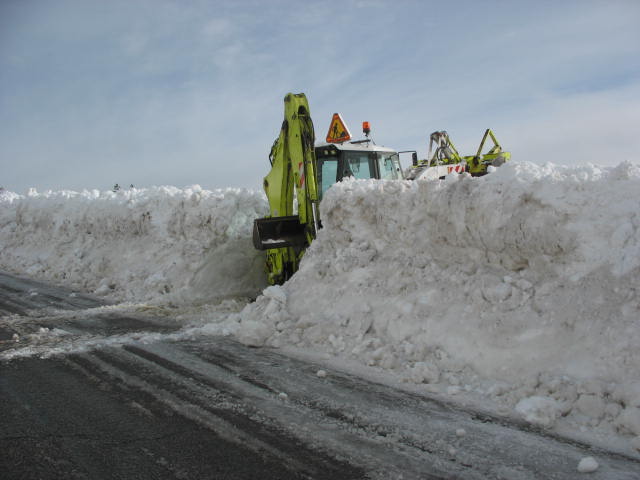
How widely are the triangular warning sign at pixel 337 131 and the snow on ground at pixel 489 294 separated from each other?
2.26 meters

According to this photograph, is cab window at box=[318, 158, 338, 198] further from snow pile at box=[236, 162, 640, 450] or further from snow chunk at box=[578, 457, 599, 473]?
snow chunk at box=[578, 457, 599, 473]

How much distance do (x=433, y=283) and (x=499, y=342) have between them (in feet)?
4.01

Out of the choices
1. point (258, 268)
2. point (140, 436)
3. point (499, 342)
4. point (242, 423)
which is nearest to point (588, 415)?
point (499, 342)

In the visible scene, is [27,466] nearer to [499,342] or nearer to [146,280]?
[499,342]

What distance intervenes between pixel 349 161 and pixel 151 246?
600cm

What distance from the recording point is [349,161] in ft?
29.3

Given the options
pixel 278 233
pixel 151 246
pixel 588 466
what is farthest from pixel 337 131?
pixel 588 466

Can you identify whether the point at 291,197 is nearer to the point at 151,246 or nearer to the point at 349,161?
the point at 349,161

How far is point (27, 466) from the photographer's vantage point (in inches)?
125

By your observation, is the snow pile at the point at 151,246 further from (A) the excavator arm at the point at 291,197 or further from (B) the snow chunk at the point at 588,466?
(B) the snow chunk at the point at 588,466

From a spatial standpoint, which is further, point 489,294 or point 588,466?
point 489,294

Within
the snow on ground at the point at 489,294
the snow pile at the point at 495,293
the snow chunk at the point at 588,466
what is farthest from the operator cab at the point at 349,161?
the snow chunk at the point at 588,466

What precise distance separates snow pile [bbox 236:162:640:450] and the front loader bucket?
1.52 m

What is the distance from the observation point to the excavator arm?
8.18 meters
